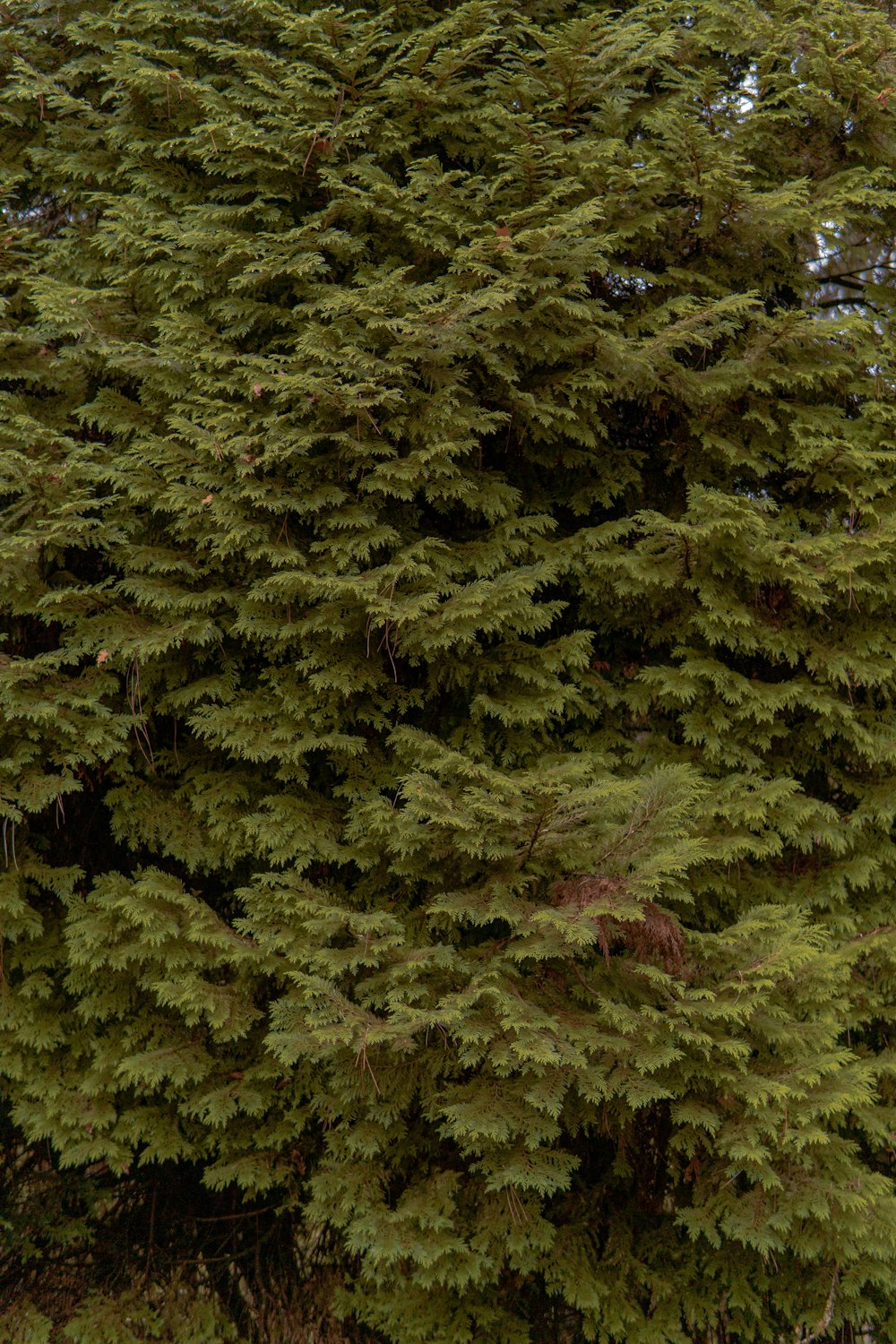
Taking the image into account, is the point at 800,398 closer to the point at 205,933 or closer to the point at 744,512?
the point at 744,512

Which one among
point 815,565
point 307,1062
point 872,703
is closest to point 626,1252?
point 307,1062

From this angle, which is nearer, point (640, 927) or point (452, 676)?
point (640, 927)

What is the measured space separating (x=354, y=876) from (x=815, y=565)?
2167 millimetres

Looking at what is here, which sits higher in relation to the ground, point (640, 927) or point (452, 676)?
point (452, 676)

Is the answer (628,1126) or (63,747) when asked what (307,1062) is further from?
(63,747)

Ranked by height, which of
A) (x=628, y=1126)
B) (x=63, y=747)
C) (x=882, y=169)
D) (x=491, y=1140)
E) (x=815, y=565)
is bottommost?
(x=628, y=1126)

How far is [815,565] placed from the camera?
3.30 m

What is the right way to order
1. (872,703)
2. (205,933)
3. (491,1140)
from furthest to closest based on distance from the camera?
(872,703) → (205,933) → (491,1140)

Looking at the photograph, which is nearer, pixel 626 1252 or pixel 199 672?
pixel 626 1252

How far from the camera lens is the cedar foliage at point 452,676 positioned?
2992mm

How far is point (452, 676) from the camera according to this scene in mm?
3369

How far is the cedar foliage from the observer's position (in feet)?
9.82

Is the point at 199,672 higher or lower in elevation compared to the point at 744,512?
lower

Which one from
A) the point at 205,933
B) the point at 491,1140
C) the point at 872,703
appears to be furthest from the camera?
the point at 872,703
